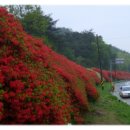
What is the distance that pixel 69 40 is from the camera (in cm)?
2150

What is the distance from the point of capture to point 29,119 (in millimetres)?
8414

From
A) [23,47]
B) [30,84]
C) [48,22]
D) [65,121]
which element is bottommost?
[65,121]

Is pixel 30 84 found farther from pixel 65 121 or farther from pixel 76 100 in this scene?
pixel 76 100

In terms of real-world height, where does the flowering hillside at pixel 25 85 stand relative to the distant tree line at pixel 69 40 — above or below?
below

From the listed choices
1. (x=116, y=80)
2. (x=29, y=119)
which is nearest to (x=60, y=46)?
(x=116, y=80)

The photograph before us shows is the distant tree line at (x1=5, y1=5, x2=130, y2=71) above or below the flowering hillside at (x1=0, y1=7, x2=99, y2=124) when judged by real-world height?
above

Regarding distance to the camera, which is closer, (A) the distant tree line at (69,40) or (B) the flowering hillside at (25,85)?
(B) the flowering hillside at (25,85)

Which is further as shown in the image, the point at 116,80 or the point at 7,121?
the point at 116,80

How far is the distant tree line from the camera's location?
20.1 m

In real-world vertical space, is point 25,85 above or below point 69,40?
below

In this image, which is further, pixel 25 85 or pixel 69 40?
pixel 69 40

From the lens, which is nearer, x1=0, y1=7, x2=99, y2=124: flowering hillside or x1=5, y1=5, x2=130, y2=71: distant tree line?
x1=0, y1=7, x2=99, y2=124: flowering hillside

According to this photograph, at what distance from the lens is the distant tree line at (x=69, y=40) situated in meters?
20.1

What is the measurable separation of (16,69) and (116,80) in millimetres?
→ 23540
